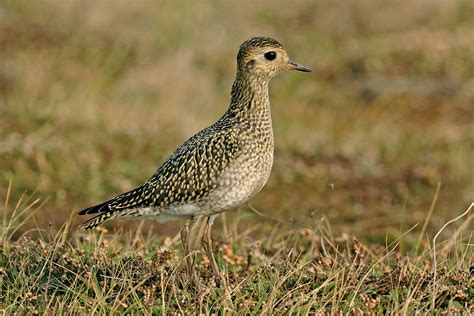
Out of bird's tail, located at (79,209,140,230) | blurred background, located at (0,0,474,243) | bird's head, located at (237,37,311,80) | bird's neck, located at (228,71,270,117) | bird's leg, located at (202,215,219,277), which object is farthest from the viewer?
blurred background, located at (0,0,474,243)

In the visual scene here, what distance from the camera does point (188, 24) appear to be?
21.2 m

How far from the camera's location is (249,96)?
681cm

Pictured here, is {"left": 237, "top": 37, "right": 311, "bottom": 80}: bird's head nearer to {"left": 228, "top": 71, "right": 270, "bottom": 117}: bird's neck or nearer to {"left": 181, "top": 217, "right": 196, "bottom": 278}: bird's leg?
{"left": 228, "top": 71, "right": 270, "bottom": 117}: bird's neck

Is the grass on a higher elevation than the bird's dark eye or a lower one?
lower

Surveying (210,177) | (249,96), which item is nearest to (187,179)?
(210,177)

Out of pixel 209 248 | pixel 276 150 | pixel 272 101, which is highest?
pixel 272 101

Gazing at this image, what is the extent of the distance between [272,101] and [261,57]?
10.6 meters

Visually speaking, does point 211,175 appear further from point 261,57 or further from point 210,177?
point 261,57

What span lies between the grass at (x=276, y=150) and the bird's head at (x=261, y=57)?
1.09 metres

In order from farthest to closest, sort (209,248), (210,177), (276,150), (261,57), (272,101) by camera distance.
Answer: (272,101), (276,150), (261,57), (209,248), (210,177)

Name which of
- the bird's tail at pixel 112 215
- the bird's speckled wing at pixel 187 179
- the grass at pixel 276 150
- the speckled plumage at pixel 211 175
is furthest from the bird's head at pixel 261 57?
the bird's tail at pixel 112 215

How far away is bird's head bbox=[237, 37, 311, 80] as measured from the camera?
6.89 m

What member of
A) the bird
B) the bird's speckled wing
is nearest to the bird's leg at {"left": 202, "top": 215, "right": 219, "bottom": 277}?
the bird

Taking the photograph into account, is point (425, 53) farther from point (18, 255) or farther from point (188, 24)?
point (18, 255)
